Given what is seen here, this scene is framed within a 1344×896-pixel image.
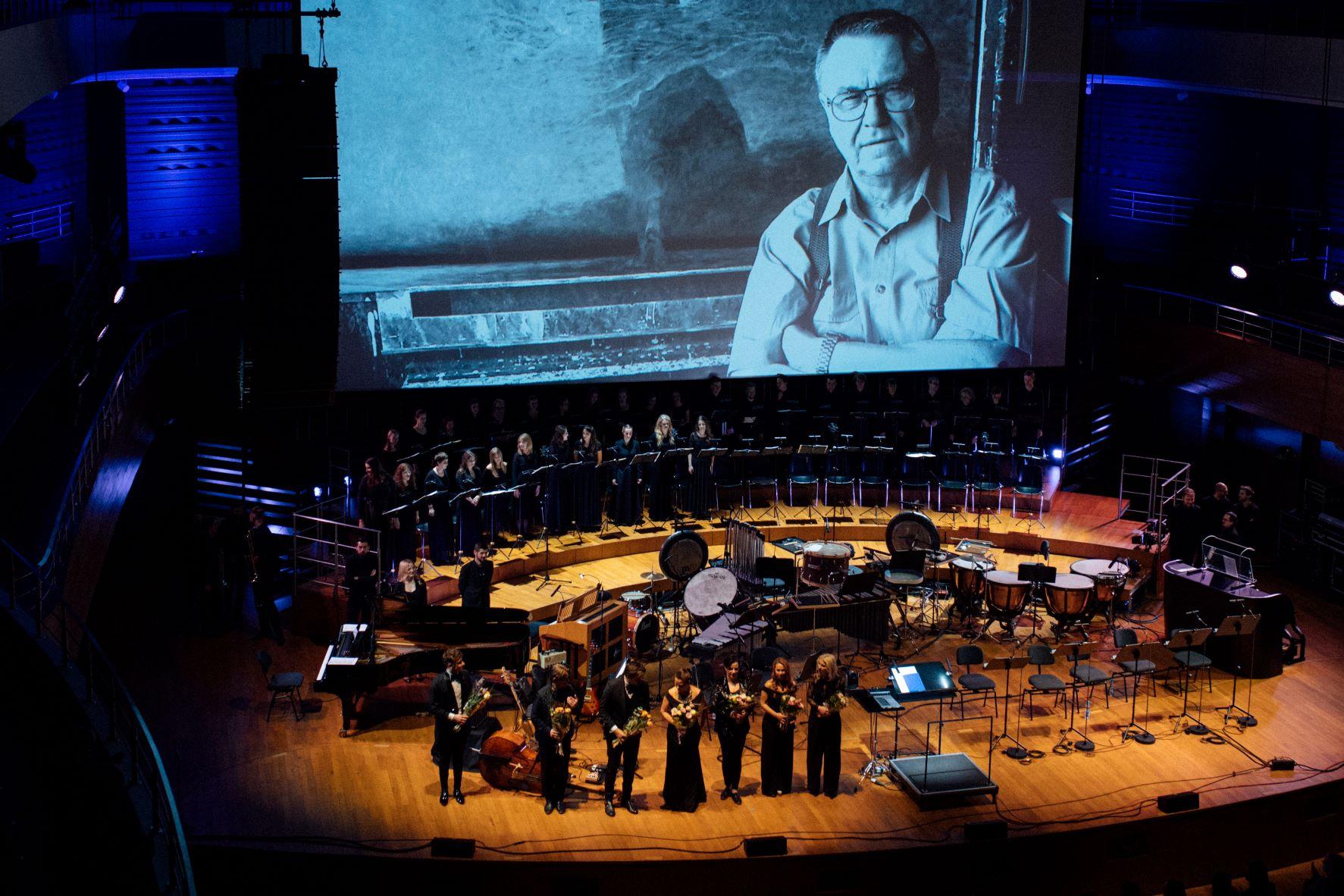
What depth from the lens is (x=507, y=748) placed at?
11.1 meters

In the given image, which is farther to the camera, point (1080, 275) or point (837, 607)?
point (1080, 275)

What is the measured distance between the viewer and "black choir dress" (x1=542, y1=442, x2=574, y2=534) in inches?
623

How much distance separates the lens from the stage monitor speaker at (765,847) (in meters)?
10.1

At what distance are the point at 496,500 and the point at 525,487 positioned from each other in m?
0.43

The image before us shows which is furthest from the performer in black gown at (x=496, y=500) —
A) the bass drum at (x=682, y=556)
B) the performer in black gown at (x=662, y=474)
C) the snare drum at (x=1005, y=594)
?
the snare drum at (x=1005, y=594)

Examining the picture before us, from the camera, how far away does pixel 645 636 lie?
13.3 m

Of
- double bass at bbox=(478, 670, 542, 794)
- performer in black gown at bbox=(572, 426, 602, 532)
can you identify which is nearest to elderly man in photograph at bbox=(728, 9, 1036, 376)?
performer in black gown at bbox=(572, 426, 602, 532)

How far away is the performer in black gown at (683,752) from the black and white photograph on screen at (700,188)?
682 cm

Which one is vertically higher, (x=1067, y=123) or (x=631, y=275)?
(x=1067, y=123)

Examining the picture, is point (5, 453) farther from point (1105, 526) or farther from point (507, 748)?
point (1105, 526)

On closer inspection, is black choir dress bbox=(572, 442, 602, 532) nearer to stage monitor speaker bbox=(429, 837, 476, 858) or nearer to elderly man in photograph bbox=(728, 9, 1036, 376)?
elderly man in photograph bbox=(728, 9, 1036, 376)

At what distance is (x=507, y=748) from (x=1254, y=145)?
47.5ft

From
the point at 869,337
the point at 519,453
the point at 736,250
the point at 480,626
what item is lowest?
the point at 480,626

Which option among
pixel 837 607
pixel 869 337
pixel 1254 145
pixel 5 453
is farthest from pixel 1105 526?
pixel 5 453
